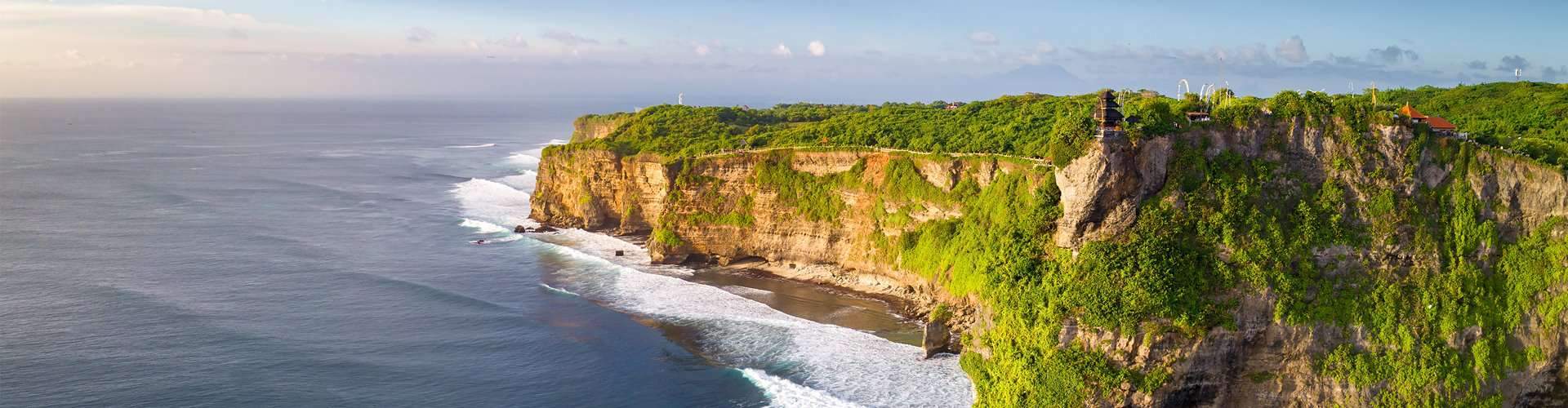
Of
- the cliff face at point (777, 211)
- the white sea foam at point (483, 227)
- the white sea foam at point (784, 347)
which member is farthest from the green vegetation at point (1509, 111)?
the white sea foam at point (483, 227)

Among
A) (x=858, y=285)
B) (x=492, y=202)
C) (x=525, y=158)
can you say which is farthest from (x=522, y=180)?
(x=858, y=285)

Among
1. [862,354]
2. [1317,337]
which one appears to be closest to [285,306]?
[862,354]

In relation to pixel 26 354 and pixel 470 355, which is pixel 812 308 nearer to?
pixel 470 355

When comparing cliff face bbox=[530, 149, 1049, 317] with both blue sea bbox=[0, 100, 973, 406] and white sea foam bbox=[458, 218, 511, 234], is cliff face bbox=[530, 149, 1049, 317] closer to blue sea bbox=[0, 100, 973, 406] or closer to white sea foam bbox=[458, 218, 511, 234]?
blue sea bbox=[0, 100, 973, 406]

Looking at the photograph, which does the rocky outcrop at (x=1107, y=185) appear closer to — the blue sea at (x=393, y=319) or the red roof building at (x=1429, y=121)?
the blue sea at (x=393, y=319)

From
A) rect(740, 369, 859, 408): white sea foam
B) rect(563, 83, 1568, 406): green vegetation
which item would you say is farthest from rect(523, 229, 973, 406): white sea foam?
rect(563, 83, 1568, 406): green vegetation

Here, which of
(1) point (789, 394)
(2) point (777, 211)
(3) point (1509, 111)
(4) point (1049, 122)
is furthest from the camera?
(2) point (777, 211)

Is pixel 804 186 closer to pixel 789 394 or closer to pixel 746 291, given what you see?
pixel 746 291
